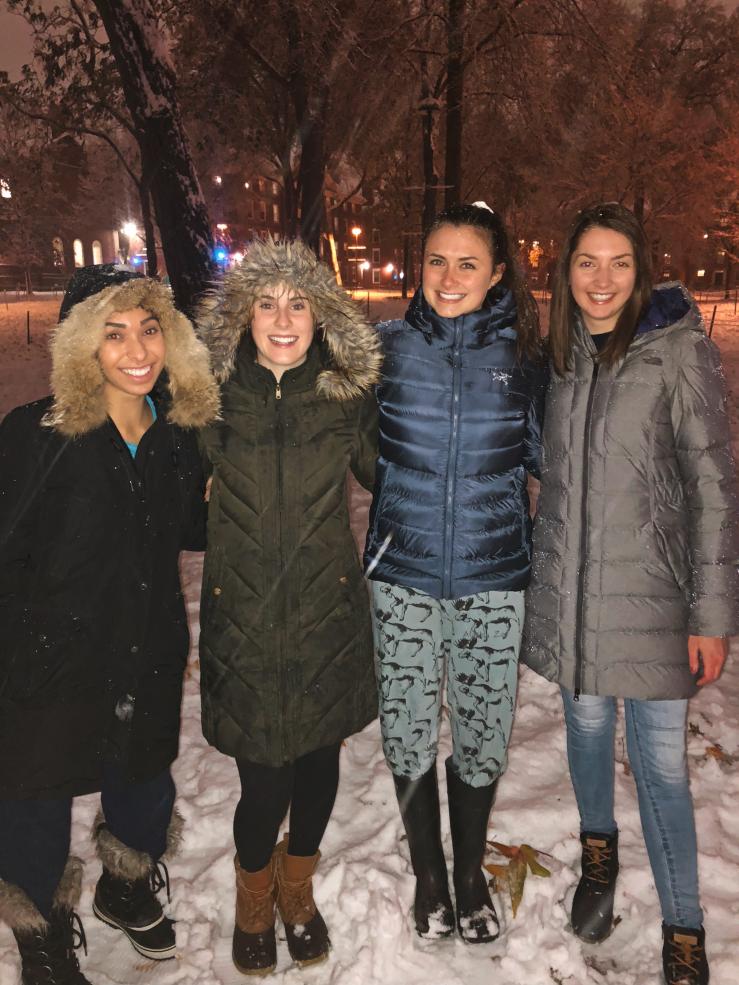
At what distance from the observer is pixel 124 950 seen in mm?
2891

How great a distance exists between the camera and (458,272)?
8.80 feet

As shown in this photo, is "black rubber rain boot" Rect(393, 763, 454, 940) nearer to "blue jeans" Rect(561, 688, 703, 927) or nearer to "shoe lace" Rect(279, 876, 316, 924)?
"shoe lace" Rect(279, 876, 316, 924)

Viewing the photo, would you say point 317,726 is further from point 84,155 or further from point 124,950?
point 84,155

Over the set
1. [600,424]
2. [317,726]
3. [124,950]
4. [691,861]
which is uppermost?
[600,424]

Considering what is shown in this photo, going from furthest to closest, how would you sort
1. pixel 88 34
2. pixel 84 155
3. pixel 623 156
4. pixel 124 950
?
pixel 84 155, pixel 623 156, pixel 88 34, pixel 124 950

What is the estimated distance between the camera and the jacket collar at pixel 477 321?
2674mm


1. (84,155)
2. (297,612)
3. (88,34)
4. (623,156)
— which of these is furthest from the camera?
(84,155)

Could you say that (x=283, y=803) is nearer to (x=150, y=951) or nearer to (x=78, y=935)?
(x=150, y=951)

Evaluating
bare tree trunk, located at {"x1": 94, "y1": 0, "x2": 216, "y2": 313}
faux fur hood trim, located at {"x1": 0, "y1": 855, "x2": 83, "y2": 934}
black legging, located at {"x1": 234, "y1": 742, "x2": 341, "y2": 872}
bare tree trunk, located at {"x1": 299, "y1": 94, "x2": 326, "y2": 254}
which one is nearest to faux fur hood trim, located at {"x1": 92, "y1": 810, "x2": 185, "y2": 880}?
faux fur hood trim, located at {"x1": 0, "y1": 855, "x2": 83, "y2": 934}

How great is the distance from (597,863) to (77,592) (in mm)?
2419

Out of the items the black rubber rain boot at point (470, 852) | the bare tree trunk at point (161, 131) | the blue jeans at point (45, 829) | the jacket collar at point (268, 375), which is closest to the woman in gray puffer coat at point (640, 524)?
the black rubber rain boot at point (470, 852)

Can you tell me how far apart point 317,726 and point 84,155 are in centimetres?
6327

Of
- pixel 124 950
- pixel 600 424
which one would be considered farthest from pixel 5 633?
pixel 600 424

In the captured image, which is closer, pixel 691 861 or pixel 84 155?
pixel 691 861
